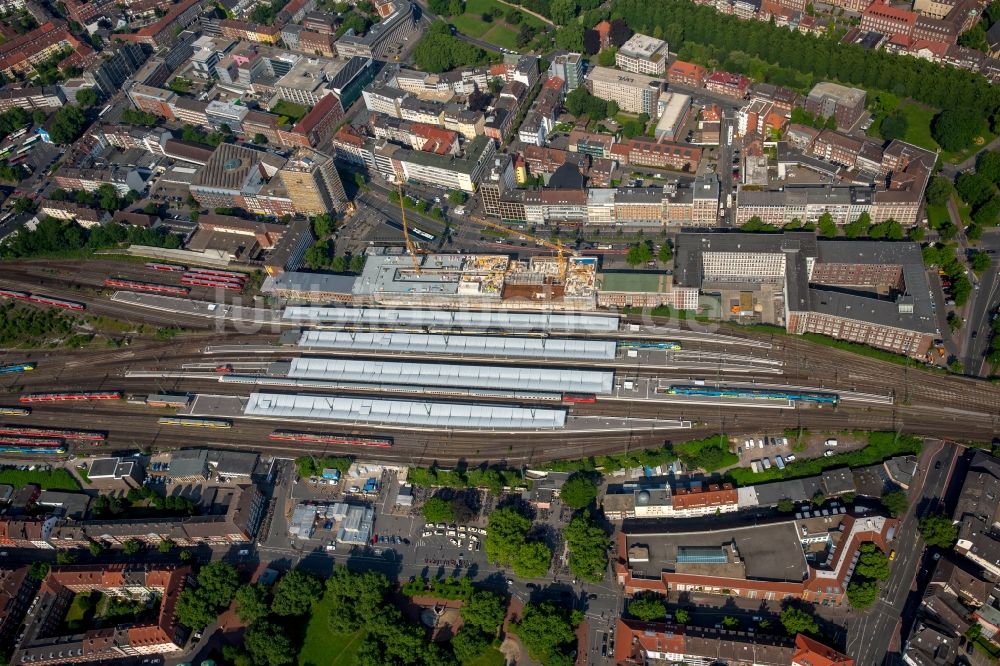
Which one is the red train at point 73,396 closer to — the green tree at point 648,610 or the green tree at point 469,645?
the green tree at point 469,645

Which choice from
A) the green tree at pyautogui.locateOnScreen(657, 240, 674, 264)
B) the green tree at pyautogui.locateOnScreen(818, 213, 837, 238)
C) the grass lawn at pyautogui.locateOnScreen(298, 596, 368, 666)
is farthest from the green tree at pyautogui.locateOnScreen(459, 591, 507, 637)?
the green tree at pyautogui.locateOnScreen(818, 213, 837, 238)

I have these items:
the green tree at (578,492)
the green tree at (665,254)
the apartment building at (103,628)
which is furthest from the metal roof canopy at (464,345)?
the apartment building at (103,628)

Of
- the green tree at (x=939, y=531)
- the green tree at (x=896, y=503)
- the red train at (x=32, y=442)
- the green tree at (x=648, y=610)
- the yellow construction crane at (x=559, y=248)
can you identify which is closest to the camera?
the green tree at (x=648, y=610)

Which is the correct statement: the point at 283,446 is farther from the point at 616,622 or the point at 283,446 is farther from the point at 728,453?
the point at 728,453

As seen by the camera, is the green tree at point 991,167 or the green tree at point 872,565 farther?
the green tree at point 991,167

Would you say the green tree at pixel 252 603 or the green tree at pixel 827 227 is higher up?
the green tree at pixel 827 227

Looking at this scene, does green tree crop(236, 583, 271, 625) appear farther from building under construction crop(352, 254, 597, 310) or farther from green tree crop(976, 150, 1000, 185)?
green tree crop(976, 150, 1000, 185)
